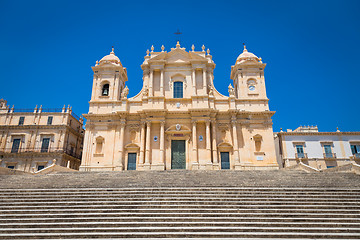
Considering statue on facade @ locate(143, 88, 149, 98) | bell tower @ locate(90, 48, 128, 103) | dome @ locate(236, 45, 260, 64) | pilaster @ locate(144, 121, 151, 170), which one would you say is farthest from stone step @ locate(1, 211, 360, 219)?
dome @ locate(236, 45, 260, 64)

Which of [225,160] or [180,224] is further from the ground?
[225,160]

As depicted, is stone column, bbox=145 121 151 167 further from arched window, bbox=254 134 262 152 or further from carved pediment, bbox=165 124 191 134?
arched window, bbox=254 134 262 152

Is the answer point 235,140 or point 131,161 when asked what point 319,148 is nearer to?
point 235,140

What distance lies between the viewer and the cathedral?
26.5 m

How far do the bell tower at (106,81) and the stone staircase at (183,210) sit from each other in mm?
14986

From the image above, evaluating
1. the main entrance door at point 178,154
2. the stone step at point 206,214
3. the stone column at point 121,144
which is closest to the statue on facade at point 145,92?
the stone column at point 121,144

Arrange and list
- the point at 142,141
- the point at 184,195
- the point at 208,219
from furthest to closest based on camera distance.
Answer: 1. the point at 142,141
2. the point at 184,195
3. the point at 208,219

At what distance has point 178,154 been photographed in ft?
87.9

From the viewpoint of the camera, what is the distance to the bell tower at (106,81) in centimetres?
2955

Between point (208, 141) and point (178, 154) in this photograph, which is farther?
point (178, 154)

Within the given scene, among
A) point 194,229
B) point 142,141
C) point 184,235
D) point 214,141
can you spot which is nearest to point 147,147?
point 142,141

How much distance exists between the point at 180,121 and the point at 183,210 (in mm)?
16523

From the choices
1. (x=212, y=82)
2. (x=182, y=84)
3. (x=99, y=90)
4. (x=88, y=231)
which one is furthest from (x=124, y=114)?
(x=88, y=231)

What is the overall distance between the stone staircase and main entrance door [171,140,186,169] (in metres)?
11.0
